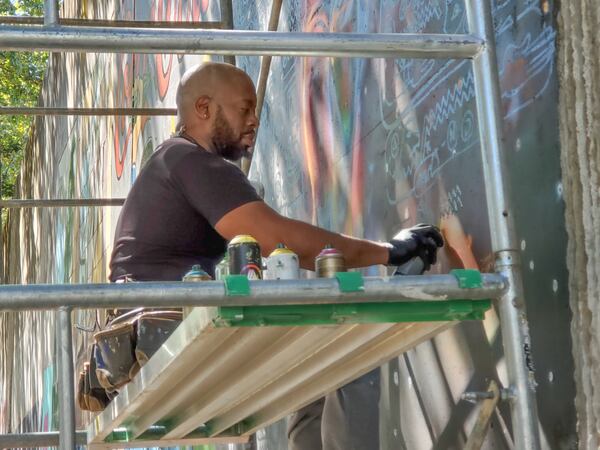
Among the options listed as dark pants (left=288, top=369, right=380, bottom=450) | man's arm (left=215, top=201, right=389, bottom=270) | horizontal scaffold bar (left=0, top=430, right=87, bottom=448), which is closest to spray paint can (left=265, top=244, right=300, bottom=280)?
man's arm (left=215, top=201, right=389, bottom=270)

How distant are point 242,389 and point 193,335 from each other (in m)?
0.72

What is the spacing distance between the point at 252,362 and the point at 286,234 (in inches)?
Result: 24.7

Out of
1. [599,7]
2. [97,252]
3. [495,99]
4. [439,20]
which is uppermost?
[97,252]

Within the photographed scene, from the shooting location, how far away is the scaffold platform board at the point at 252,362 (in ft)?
7.51

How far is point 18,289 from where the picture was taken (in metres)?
2.17

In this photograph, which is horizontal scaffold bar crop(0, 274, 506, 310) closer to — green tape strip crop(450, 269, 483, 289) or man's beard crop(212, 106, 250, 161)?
green tape strip crop(450, 269, 483, 289)

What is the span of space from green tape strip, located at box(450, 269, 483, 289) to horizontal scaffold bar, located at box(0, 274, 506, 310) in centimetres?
10

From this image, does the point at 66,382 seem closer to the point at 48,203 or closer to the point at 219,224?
the point at 219,224

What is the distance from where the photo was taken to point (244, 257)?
2.49 metres

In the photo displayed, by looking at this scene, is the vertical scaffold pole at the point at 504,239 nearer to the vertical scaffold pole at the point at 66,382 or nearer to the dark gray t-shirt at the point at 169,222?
the vertical scaffold pole at the point at 66,382

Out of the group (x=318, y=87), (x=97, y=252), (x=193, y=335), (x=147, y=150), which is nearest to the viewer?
(x=193, y=335)

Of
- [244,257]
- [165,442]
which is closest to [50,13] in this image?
[244,257]

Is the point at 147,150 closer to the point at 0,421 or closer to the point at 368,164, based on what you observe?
the point at 368,164

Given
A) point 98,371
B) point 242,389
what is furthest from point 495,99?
point 98,371
